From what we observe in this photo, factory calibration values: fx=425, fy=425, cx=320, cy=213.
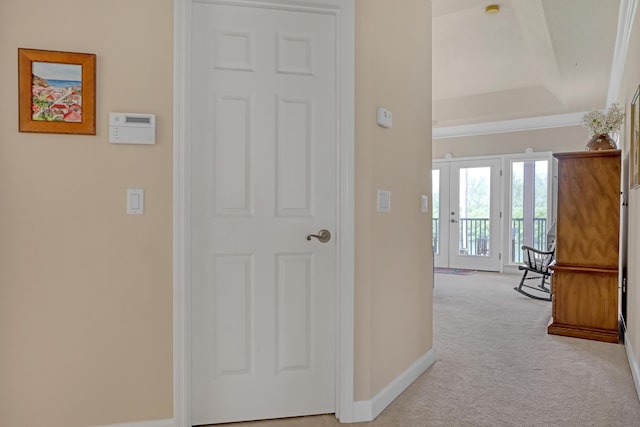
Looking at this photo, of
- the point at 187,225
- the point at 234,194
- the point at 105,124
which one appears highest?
the point at 105,124

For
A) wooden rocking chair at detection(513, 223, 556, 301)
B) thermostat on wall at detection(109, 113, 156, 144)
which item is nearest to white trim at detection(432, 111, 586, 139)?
wooden rocking chair at detection(513, 223, 556, 301)

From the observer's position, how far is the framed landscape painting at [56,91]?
1769mm

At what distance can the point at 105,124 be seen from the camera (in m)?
1.85

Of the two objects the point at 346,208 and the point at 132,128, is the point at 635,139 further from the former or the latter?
the point at 132,128

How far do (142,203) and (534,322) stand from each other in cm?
353

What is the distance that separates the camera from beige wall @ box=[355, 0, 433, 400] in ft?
6.89

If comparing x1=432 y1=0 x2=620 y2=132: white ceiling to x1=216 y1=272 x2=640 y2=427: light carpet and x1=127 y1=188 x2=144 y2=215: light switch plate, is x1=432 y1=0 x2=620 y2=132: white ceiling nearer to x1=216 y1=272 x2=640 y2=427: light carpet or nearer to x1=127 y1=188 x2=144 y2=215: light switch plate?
x1=216 y1=272 x2=640 y2=427: light carpet

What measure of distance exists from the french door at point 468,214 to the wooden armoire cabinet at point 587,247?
3.50 meters

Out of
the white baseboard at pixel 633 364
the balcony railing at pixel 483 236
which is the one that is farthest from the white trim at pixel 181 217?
the balcony railing at pixel 483 236

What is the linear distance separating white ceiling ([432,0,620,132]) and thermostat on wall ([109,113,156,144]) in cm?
293

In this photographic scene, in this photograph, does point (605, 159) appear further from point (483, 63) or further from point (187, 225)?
point (187, 225)

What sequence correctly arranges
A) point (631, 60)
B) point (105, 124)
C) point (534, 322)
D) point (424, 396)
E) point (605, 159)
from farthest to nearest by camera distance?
1. point (534, 322)
2. point (605, 159)
3. point (631, 60)
4. point (424, 396)
5. point (105, 124)

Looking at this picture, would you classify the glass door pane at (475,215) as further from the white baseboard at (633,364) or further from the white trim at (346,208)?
the white trim at (346,208)

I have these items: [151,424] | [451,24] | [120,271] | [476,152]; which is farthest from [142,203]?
[476,152]
